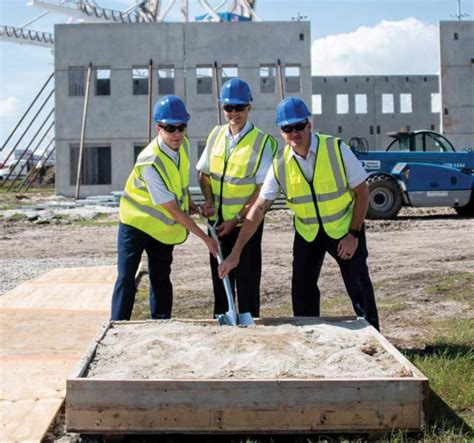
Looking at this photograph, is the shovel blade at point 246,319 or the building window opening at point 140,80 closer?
the shovel blade at point 246,319

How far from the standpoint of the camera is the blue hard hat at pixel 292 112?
15.8ft

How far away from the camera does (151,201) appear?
5.34 meters

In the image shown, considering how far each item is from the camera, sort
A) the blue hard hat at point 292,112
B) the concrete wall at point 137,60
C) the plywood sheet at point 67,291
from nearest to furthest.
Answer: the blue hard hat at point 292,112
the plywood sheet at point 67,291
the concrete wall at point 137,60

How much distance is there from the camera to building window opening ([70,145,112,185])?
28.3 meters

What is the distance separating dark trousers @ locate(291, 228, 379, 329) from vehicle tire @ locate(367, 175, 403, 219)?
12.0 meters

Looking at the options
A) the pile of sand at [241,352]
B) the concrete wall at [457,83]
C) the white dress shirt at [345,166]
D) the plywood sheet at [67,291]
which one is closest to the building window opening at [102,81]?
the concrete wall at [457,83]

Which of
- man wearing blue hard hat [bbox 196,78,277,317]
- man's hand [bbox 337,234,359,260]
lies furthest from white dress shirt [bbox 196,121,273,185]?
man's hand [bbox 337,234,359,260]

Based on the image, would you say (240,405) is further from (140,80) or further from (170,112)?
(140,80)

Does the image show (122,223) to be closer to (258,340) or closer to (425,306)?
(258,340)

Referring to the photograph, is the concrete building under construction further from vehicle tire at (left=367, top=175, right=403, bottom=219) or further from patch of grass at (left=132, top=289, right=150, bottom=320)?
patch of grass at (left=132, top=289, right=150, bottom=320)

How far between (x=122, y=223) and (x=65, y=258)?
688 centimetres

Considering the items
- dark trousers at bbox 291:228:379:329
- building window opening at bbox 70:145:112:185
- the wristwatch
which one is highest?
building window opening at bbox 70:145:112:185

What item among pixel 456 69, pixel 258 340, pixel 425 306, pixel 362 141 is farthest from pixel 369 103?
pixel 258 340

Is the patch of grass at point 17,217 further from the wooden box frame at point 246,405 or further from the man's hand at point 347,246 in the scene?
the wooden box frame at point 246,405
